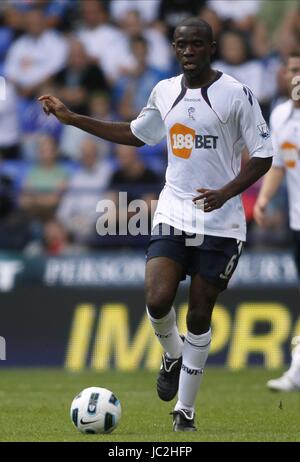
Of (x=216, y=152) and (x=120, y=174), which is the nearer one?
(x=216, y=152)

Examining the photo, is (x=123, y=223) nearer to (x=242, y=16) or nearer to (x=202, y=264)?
(x=242, y=16)

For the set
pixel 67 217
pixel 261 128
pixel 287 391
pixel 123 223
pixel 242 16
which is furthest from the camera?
pixel 242 16

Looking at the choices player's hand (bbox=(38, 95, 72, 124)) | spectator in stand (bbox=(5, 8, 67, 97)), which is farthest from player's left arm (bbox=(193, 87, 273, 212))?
spectator in stand (bbox=(5, 8, 67, 97))

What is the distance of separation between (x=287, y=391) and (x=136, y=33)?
7.40m

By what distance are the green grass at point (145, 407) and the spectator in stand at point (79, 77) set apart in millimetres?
4693

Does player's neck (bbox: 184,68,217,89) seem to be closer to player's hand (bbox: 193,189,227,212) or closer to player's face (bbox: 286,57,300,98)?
player's hand (bbox: 193,189,227,212)

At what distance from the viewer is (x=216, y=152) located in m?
7.47

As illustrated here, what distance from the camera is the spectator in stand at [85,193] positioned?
48.8 ft

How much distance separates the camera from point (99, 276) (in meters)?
14.3

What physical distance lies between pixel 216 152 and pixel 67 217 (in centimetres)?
Result: 774
